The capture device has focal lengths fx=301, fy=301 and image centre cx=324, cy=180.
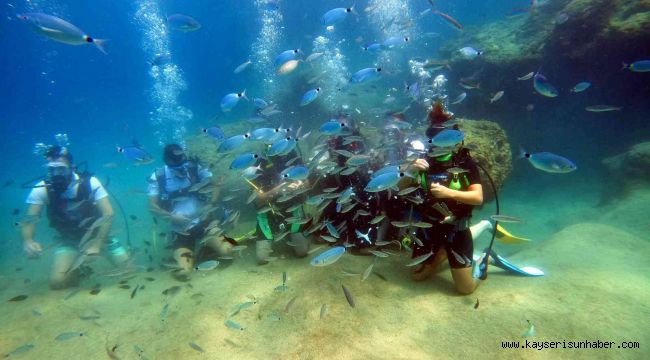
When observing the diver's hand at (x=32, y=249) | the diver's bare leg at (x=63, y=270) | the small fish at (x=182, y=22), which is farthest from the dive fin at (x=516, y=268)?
the diver's hand at (x=32, y=249)

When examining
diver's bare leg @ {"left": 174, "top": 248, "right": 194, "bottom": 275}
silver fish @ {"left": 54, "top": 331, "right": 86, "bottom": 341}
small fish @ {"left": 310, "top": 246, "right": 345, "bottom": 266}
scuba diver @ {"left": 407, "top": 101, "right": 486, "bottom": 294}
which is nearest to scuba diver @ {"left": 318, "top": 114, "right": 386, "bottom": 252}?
scuba diver @ {"left": 407, "top": 101, "right": 486, "bottom": 294}

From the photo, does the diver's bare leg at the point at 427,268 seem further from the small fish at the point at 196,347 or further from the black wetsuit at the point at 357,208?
the small fish at the point at 196,347

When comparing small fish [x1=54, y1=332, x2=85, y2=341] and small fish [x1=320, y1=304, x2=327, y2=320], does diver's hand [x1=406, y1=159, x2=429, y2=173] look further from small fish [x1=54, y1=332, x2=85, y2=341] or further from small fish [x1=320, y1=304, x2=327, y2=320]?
small fish [x1=54, y1=332, x2=85, y2=341]

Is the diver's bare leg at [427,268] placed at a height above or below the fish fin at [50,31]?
below

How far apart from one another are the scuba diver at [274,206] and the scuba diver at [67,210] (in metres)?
3.51

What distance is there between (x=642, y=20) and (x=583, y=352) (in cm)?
1073

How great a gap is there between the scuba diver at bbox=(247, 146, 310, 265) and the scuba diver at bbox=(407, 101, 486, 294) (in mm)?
2181

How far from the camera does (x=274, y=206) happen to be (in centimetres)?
564

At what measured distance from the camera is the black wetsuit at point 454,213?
4016 millimetres

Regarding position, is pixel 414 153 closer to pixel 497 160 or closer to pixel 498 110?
pixel 497 160

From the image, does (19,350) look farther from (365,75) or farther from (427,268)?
(365,75)

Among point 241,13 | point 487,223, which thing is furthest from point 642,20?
point 241,13

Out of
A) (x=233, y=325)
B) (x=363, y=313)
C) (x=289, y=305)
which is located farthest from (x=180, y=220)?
(x=363, y=313)

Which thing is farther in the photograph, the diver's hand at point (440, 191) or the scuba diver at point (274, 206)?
the scuba diver at point (274, 206)
